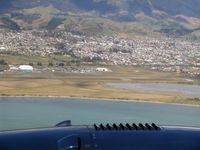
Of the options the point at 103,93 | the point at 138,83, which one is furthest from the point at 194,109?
the point at 138,83

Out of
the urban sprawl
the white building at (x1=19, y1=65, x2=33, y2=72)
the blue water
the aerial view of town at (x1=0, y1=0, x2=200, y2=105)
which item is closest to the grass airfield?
the aerial view of town at (x1=0, y1=0, x2=200, y2=105)

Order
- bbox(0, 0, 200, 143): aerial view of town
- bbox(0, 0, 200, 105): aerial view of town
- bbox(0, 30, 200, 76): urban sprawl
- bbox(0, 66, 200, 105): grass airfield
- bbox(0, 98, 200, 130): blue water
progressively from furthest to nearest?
bbox(0, 30, 200, 76): urban sprawl
bbox(0, 0, 200, 105): aerial view of town
bbox(0, 66, 200, 105): grass airfield
bbox(0, 98, 200, 130): blue water
bbox(0, 0, 200, 143): aerial view of town

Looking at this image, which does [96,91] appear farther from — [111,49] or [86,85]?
[111,49]

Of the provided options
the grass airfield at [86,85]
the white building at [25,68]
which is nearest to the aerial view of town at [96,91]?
the white building at [25,68]

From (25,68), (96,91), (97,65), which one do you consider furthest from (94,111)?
(97,65)

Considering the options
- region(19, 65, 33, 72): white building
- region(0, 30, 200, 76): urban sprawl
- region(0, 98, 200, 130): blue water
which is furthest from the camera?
region(0, 30, 200, 76): urban sprawl

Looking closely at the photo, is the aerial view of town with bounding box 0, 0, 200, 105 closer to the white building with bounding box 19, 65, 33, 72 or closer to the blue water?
the white building with bounding box 19, 65, 33, 72

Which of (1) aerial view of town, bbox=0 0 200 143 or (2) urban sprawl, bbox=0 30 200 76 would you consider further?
(2) urban sprawl, bbox=0 30 200 76
